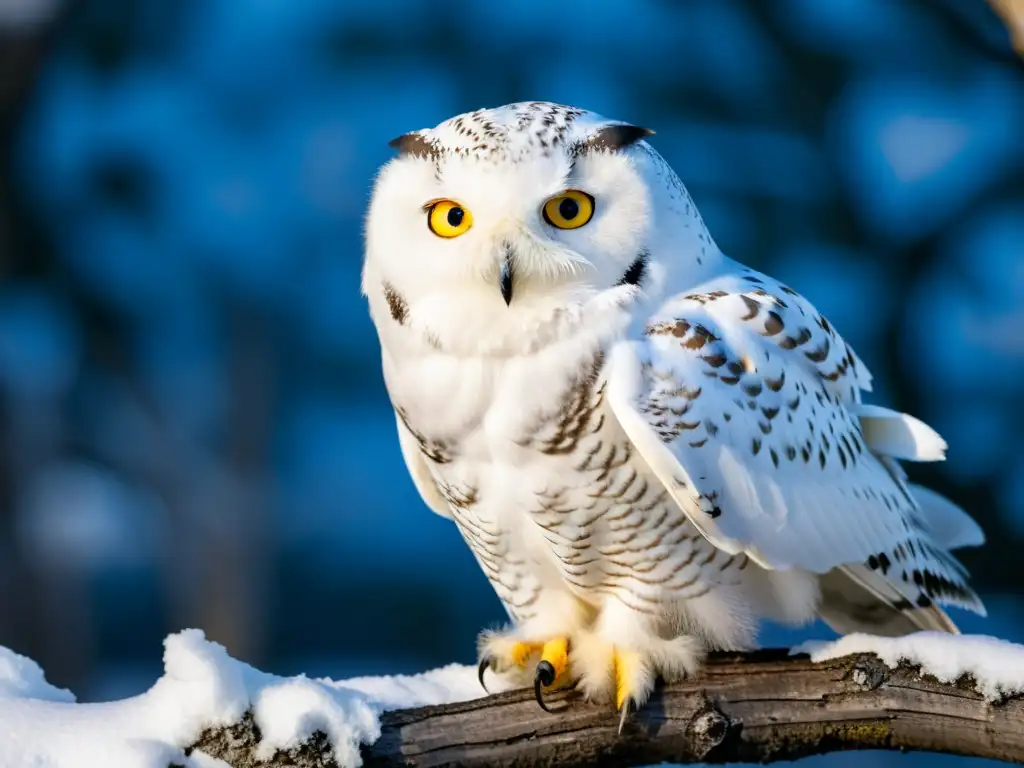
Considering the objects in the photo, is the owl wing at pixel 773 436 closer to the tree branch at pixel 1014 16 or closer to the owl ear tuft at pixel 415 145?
the owl ear tuft at pixel 415 145

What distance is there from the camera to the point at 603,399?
1.22 m

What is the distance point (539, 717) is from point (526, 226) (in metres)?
0.58

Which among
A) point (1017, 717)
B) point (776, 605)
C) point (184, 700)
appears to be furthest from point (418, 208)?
point (1017, 717)

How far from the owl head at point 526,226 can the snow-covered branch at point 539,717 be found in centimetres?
44

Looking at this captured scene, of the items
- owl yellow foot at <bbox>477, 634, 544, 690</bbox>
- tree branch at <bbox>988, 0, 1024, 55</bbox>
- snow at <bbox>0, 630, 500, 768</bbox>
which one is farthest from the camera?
owl yellow foot at <bbox>477, 634, 544, 690</bbox>

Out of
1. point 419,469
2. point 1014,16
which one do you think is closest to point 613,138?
point 1014,16

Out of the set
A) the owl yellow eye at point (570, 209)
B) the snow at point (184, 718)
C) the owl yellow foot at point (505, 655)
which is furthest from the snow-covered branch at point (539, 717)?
the owl yellow eye at point (570, 209)

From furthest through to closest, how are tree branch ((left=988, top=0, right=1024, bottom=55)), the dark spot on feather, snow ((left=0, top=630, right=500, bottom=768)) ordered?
the dark spot on feather, snow ((left=0, top=630, right=500, bottom=768)), tree branch ((left=988, top=0, right=1024, bottom=55))

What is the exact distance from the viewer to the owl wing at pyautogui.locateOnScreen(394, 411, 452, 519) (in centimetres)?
151

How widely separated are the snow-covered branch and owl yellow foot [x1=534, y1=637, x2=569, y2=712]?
2 centimetres

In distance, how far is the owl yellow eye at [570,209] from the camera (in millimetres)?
1222

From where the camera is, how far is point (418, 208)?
1280mm

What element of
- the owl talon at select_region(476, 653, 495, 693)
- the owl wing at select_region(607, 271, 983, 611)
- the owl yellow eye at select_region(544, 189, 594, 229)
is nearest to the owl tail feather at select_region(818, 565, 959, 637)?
the owl wing at select_region(607, 271, 983, 611)

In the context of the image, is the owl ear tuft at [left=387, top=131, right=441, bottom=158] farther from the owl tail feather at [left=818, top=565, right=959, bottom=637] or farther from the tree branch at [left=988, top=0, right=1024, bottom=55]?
the owl tail feather at [left=818, top=565, right=959, bottom=637]
